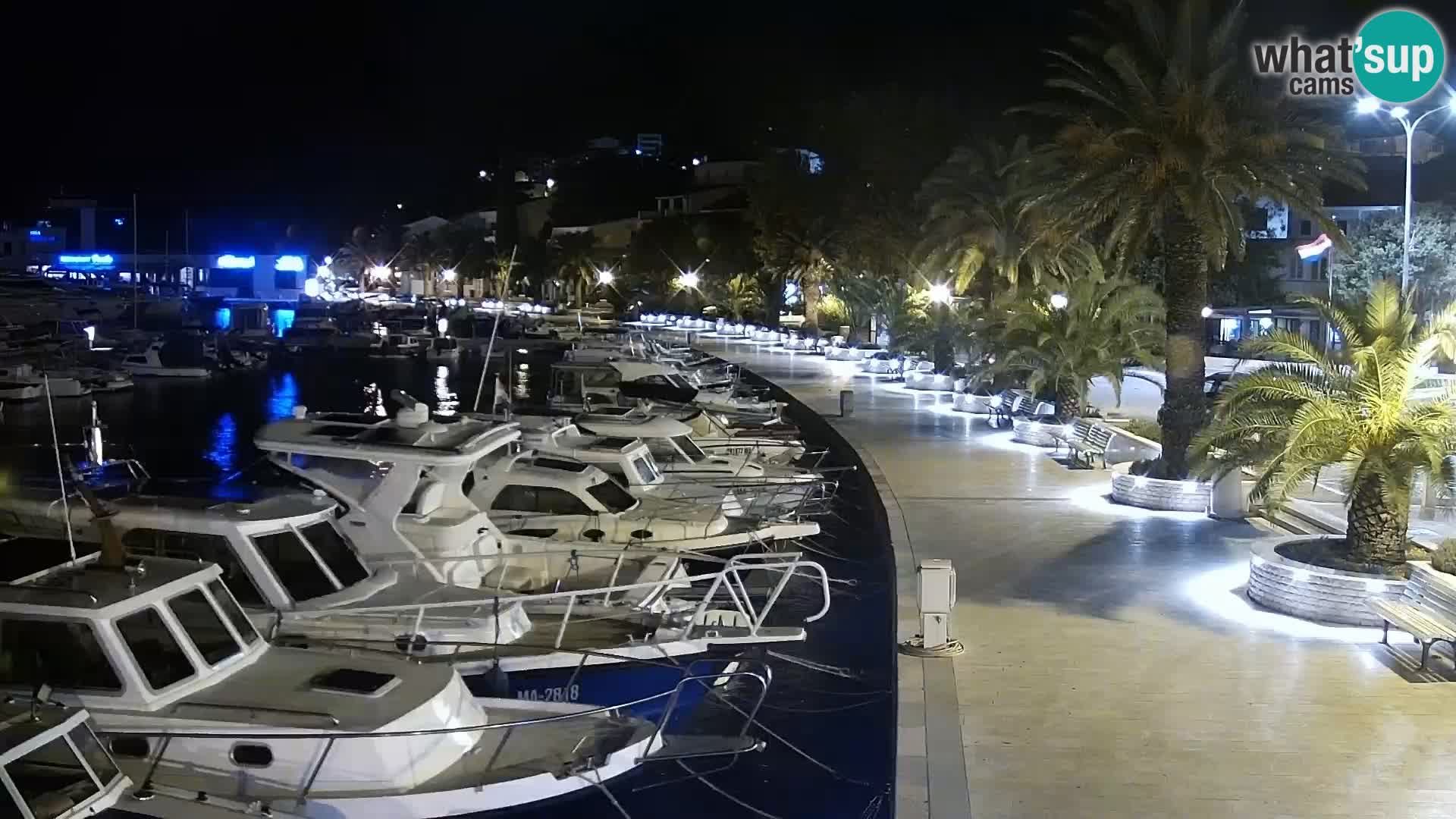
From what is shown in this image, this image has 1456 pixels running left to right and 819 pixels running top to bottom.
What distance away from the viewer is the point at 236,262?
14538 centimetres

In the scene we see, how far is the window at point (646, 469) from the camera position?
66.7ft

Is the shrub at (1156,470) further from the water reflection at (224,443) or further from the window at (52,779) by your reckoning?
the water reflection at (224,443)

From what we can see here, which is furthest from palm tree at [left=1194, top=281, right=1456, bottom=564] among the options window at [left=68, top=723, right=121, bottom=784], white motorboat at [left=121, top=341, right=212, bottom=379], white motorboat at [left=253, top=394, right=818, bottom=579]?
white motorboat at [left=121, top=341, right=212, bottom=379]

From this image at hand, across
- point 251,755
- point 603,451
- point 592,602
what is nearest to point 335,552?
point 592,602

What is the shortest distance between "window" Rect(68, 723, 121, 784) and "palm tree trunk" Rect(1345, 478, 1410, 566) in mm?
11271

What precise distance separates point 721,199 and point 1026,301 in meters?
87.6

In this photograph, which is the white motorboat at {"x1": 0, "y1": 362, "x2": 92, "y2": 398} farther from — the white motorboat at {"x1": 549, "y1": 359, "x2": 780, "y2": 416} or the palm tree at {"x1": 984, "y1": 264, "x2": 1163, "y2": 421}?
the palm tree at {"x1": 984, "y1": 264, "x2": 1163, "y2": 421}

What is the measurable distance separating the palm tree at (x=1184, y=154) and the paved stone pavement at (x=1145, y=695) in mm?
4577

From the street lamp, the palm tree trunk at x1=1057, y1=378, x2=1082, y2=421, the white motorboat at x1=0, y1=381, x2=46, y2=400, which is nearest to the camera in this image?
the palm tree trunk at x1=1057, y1=378, x2=1082, y2=421

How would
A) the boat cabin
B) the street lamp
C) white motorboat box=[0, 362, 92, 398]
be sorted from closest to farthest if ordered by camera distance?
the boat cabin < the street lamp < white motorboat box=[0, 362, 92, 398]

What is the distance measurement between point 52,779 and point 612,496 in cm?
1065

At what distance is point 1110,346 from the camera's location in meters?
28.5

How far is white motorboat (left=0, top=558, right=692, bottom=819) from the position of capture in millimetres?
9453

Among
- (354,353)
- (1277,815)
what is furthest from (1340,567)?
(354,353)
